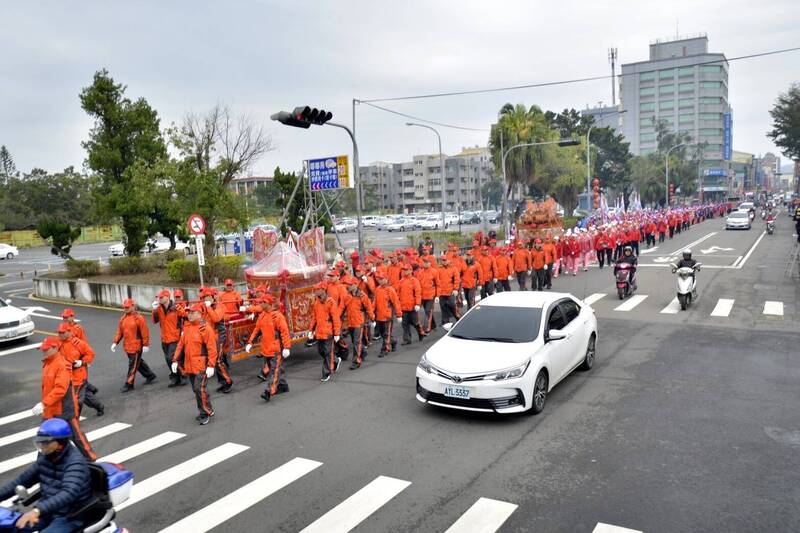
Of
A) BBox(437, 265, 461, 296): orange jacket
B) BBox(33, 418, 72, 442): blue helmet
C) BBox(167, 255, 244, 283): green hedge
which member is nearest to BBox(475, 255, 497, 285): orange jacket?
BBox(437, 265, 461, 296): orange jacket

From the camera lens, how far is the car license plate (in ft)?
26.9

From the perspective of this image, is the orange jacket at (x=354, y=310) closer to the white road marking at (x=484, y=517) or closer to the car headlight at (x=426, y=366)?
the car headlight at (x=426, y=366)

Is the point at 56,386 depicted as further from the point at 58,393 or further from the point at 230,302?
the point at 230,302

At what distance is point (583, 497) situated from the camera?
616 centimetres

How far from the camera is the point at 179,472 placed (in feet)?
24.0

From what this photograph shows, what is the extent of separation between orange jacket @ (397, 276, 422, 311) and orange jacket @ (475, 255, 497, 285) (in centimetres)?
406

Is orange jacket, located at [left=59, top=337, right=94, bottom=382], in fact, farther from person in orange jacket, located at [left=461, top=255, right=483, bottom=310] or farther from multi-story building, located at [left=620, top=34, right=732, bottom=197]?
multi-story building, located at [left=620, top=34, right=732, bottom=197]

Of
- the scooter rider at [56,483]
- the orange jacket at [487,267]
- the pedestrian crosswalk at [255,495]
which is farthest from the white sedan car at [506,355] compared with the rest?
the orange jacket at [487,267]

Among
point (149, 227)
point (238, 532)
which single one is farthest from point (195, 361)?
point (149, 227)

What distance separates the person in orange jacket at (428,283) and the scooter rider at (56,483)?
9893mm

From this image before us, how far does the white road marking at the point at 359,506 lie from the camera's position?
578 centimetres

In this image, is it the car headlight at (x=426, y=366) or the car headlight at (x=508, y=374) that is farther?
the car headlight at (x=426, y=366)

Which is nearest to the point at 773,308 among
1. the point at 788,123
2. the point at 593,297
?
the point at 593,297

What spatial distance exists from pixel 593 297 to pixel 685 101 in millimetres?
133792
